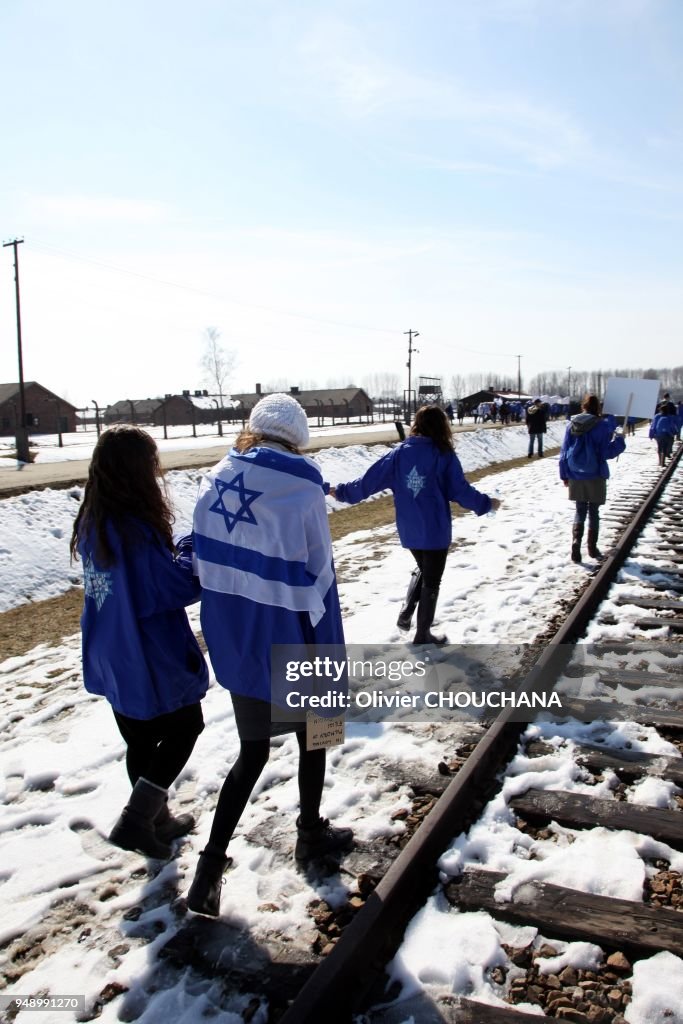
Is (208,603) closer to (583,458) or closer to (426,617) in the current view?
(426,617)

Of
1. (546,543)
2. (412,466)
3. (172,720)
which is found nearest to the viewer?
(172,720)

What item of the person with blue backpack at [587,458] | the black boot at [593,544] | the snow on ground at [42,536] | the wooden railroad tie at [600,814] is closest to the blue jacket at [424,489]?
the snow on ground at [42,536]

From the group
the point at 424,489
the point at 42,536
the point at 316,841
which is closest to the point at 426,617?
the point at 424,489

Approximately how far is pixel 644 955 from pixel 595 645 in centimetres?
321

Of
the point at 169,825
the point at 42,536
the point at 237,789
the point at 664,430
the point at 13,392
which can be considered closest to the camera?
the point at 237,789

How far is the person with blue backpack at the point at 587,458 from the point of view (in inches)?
318

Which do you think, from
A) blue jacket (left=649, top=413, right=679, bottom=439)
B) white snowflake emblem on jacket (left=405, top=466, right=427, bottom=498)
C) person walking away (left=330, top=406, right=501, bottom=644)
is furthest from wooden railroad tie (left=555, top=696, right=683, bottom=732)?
blue jacket (left=649, top=413, right=679, bottom=439)

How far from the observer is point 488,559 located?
8.53 meters

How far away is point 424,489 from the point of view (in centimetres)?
521

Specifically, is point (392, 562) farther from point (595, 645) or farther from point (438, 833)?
point (438, 833)

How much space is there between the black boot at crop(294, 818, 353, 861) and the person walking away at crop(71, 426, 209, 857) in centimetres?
58

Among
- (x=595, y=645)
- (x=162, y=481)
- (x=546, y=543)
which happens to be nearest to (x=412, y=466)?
(x=595, y=645)

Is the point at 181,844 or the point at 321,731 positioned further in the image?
the point at 181,844

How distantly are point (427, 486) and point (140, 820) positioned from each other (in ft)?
10.2
